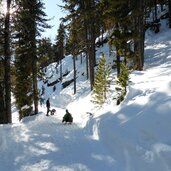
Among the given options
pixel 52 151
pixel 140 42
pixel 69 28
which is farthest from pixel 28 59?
pixel 52 151

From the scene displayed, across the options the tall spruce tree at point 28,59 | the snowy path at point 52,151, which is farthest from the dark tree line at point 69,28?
the snowy path at point 52,151

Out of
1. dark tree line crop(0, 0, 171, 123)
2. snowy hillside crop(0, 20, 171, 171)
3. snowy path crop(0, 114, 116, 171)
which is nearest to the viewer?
snowy hillside crop(0, 20, 171, 171)

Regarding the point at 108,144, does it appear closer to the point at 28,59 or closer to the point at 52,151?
the point at 52,151

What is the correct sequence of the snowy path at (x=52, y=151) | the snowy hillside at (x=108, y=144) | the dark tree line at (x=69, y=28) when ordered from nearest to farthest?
the snowy hillside at (x=108, y=144), the snowy path at (x=52, y=151), the dark tree line at (x=69, y=28)

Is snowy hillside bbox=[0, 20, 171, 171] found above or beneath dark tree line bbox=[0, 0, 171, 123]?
beneath

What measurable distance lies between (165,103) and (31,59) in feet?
66.0

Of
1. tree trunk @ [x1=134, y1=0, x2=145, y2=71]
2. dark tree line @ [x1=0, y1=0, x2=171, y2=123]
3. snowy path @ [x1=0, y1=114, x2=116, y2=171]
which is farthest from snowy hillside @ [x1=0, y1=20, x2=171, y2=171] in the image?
tree trunk @ [x1=134, y1=0, x2=145, y2=71]

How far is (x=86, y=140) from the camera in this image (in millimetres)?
13297

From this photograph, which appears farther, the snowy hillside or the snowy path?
the snowy path

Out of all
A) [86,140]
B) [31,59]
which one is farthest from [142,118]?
[31,59]

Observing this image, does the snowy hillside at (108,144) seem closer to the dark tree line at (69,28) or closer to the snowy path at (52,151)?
the snowy path at (52,151)

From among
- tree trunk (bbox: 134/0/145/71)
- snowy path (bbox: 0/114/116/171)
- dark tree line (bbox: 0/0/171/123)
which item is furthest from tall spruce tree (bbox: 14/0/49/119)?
snowy path (bbox: 0/114/116/171)

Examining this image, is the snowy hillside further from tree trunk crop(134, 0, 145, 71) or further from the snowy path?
tree trunk crop(134, 0, 145, 71)

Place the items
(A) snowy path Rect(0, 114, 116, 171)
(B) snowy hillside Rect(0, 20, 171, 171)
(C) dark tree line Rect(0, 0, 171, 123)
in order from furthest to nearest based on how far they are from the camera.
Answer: (C) dark tree line Rect(0, 0, 171, 123), (A) snowy path Rect(0, 114, 116, 171), (B) snowy hillside Rect(0, 20, 171, 171)
